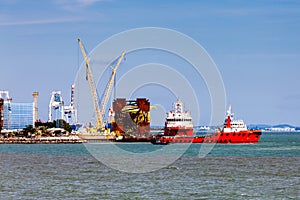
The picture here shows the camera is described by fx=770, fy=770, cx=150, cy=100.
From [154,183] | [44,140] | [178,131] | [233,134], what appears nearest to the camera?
[154,183]

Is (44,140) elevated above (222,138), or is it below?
above

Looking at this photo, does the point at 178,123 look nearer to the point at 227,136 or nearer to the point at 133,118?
the point at 227,136

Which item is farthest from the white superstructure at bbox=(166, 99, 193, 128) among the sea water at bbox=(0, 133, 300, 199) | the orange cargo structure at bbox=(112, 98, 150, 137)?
the sea water at bbox=(0, 133, 300, 199)

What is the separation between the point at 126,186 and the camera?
46.3 meters

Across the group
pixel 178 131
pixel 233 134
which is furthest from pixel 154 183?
pixel 178 131

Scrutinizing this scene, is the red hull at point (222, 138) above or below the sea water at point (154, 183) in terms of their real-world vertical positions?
above

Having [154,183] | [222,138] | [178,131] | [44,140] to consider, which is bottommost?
[154,183]

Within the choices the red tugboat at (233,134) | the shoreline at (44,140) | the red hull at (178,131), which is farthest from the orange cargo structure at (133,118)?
the red tugboat at (233,134)

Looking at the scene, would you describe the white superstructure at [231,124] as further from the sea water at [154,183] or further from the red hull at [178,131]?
the sea water at [154,183]

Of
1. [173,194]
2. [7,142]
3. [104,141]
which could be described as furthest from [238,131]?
[173,194]

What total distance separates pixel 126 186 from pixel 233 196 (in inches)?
316

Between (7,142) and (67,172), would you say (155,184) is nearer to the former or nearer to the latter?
(67,172)

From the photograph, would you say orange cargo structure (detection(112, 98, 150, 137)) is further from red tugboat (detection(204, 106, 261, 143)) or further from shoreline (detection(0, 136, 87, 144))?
red tugboat (detection(204, 106, 261, 143))

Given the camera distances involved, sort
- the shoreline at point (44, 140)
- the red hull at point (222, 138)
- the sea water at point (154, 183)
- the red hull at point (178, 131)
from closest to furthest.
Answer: the sea water at point (154, 183)
the red hull at point (222, 138)
the red hull at point (178, 131)
the shoreline at point (44, 140)
